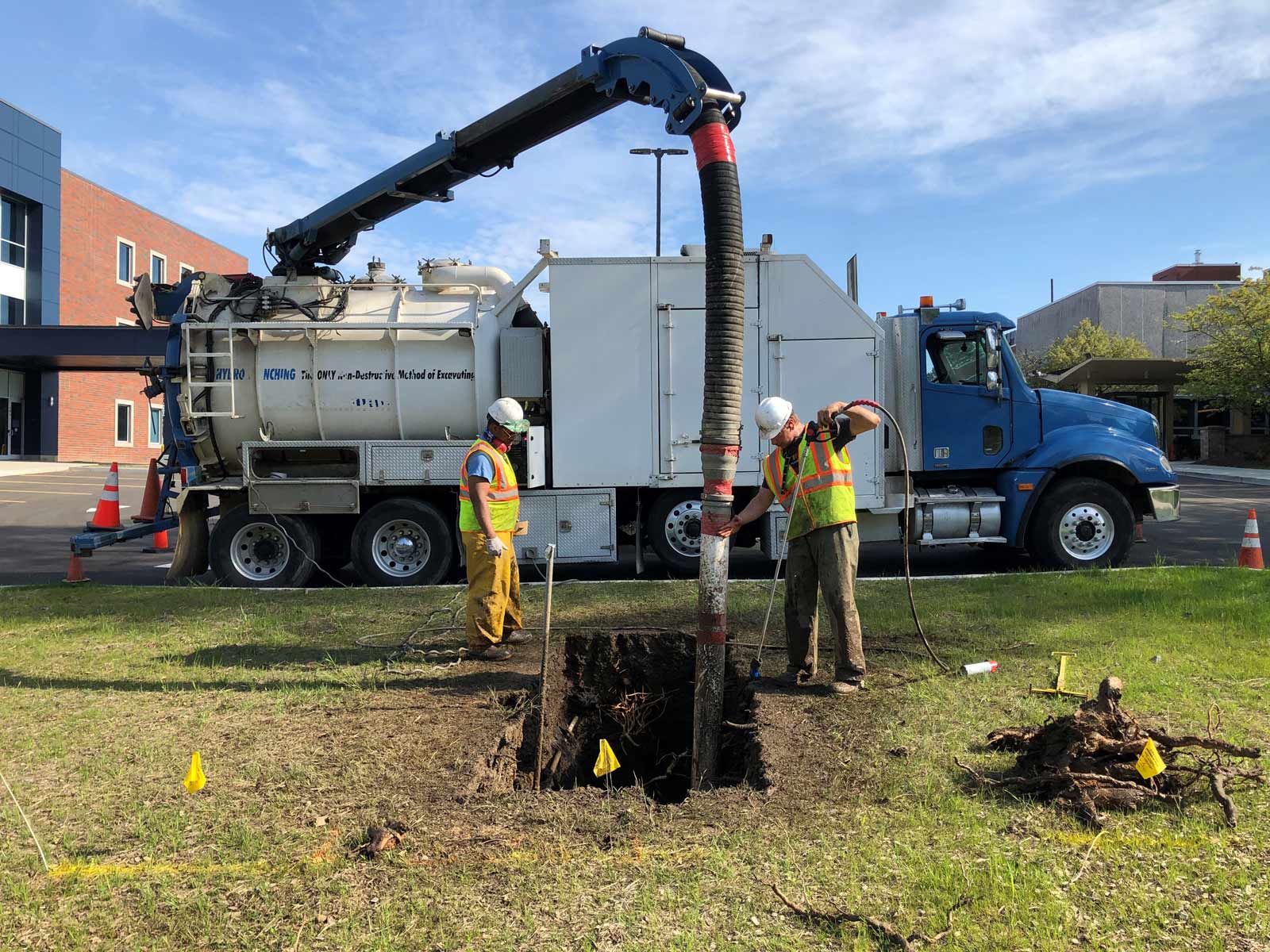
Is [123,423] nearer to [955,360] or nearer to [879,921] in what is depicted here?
[955,360]

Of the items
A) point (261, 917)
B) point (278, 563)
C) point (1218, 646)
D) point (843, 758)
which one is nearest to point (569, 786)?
point (843, 758)

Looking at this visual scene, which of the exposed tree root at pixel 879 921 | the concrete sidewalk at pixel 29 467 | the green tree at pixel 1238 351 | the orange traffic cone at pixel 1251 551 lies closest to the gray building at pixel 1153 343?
the green tree at pixel 1238 351

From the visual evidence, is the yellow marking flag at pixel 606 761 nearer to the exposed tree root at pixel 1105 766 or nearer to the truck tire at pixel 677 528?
the exposed tree root at pixel 1105 766

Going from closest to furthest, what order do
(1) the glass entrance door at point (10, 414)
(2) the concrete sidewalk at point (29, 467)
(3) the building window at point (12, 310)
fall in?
(2) the concrete sidewalk at point (29, 467)
(3) the building window at point (12, 310)
(1) the glass entrance door at point (10, 414)

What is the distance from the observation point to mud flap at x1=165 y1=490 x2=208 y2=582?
960 centimetres

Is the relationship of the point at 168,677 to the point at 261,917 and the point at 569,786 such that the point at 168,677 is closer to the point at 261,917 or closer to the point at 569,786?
the point at 569,786

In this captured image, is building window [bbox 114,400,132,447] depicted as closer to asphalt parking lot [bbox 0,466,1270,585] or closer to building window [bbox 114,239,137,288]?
building window [bbox 114,239,137,288]

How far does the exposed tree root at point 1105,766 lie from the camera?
3.43 meters

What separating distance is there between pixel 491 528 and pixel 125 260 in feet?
118

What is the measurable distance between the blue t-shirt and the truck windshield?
18.6ft

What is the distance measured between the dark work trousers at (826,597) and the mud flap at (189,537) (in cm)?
708

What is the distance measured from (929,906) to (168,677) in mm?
4874

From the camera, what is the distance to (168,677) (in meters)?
5.66

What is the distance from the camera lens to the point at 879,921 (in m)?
2.69
